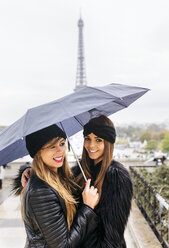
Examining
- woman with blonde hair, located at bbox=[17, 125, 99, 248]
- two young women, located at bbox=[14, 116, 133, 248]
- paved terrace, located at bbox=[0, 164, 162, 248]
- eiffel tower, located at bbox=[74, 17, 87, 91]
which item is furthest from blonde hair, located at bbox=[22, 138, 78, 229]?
eiffel tower, located at bbox=[74, 17, 87, 91]

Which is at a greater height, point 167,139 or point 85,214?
point 85,214

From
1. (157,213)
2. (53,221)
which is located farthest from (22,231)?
(53,221)

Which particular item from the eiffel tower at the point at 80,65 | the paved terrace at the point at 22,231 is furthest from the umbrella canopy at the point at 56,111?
the eiffel tower at the point at 80,65

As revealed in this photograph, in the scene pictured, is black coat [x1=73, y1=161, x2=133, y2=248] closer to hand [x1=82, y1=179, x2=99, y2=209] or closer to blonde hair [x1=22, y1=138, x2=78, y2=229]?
hand [x1=82, y1=179, x2=99, y2=209]

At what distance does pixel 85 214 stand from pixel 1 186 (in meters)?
6.91

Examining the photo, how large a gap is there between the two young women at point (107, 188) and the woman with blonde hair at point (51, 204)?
0.28 ft

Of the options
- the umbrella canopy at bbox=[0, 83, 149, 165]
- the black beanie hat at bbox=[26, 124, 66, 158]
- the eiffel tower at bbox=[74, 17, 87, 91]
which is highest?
the umbrella canopy at bbox=[0, 83, 149, 165]

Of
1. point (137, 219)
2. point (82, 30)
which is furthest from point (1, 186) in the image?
point (82, 30)

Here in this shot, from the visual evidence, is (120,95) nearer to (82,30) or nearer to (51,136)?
(51,136)

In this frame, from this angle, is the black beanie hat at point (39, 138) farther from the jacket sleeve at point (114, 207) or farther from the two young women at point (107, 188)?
the jacket sleeve at point (114, 207)

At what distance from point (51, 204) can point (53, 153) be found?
1.05 ft

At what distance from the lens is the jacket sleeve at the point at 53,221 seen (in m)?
1.41

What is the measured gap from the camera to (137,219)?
181 inches

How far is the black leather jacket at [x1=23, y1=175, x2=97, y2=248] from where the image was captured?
4.63 feet
